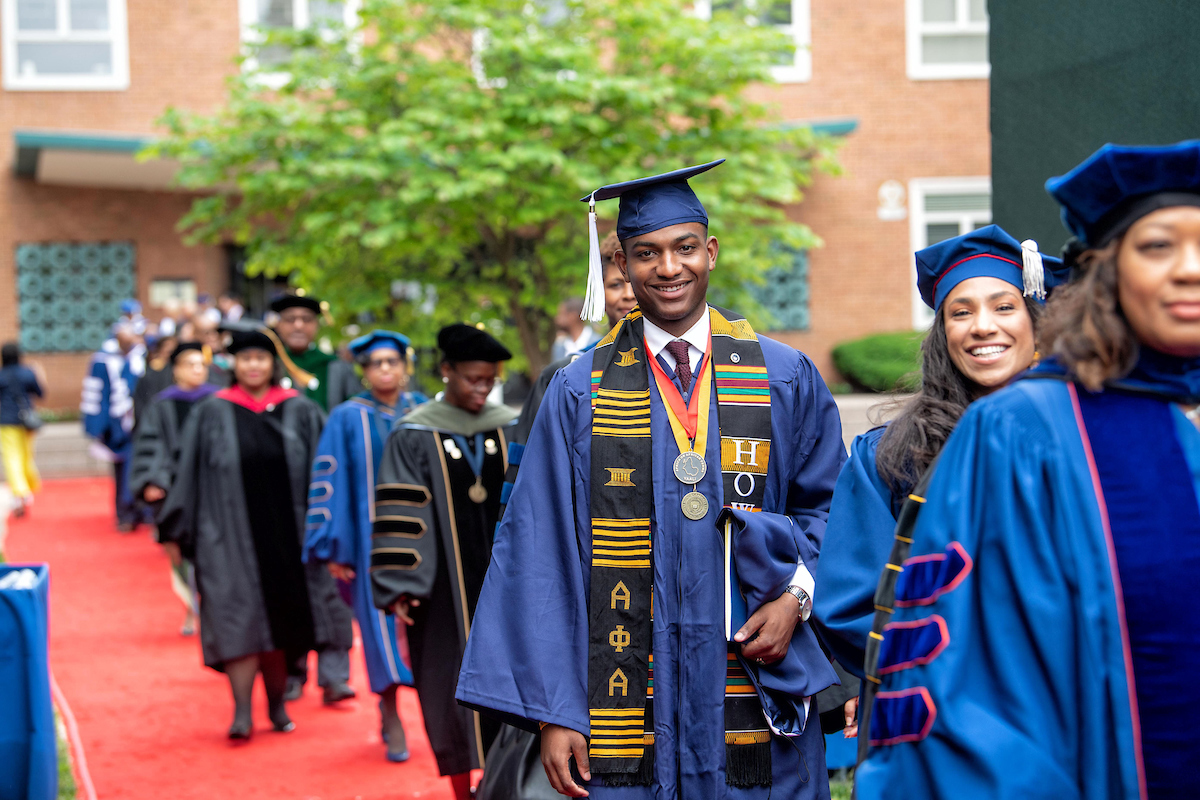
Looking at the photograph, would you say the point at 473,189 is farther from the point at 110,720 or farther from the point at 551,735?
the point at 551,735

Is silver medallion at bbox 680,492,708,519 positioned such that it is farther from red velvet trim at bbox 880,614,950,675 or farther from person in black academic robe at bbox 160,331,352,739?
person in black academic robe at bbox 160,331,352,739

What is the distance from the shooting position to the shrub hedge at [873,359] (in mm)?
17219

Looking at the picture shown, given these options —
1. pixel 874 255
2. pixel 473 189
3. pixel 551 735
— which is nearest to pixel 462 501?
pixel 551 735

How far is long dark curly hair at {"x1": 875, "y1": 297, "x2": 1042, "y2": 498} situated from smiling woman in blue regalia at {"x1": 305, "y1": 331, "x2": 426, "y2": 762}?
3.49 m

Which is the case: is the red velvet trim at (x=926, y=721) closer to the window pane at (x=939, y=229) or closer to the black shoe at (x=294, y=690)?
the black shoe at (x=294, y=690)

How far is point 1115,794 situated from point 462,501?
3.47 m

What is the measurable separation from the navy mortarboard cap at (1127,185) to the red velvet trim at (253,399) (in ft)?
17.2

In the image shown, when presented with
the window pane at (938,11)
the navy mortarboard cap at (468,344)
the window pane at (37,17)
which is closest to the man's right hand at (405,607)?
the navy mortarboard cap at (468,344)

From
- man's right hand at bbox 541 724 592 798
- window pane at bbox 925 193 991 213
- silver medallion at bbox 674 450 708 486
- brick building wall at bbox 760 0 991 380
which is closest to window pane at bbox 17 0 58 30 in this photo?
brick building wall at bbox 760 0 991 380

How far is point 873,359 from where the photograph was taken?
17.8 metres

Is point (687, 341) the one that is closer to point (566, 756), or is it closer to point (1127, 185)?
point (566, 756)

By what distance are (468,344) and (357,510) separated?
154 cm

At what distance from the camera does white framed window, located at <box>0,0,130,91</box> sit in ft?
60.3

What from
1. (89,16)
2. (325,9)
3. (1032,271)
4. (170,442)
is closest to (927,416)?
(1032,271)
